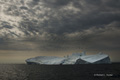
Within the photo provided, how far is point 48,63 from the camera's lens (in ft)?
549

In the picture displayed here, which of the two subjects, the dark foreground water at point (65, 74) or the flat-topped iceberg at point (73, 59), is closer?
the dark foreground water at point (65, 74)

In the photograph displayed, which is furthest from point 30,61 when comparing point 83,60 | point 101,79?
point 101,79

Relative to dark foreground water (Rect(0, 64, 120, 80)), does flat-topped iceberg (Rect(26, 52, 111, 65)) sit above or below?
above

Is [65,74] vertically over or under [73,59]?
under

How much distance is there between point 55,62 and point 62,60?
773 cm

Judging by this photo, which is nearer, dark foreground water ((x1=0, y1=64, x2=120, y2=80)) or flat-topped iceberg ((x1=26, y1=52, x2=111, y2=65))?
dark foreground water ((x1=0, y1=64, x2=120, y2=80))

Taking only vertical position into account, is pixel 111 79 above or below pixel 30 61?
below

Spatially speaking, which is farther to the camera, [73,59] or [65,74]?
[73,59]

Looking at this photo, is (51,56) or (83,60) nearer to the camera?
(83,60)

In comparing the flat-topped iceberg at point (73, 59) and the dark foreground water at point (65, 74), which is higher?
the flat-topped iceberg at point (73, 59)

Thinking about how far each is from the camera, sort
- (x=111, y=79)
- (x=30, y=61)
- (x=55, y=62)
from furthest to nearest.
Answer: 1. (x=30, y=61)
2. (x=55, y=62)
3. (x=111, y=79)

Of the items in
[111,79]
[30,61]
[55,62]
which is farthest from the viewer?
[30,61]

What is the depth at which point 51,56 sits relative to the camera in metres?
180

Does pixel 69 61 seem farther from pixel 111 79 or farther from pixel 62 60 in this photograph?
pixel 111 79
